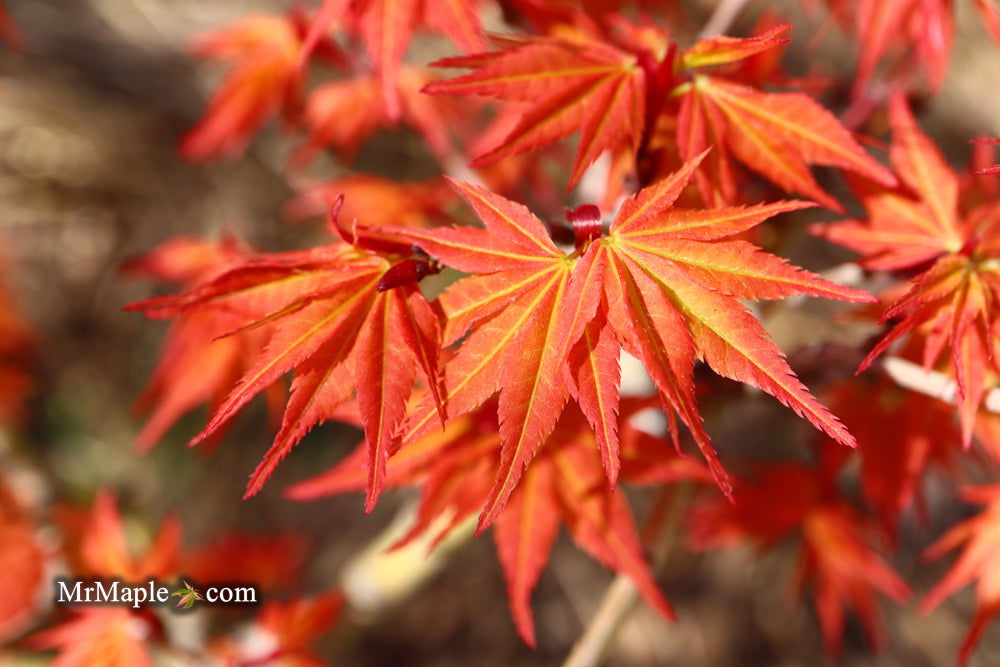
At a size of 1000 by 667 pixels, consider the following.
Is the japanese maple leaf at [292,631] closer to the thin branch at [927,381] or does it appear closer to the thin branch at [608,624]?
the thin branch at [608,624]

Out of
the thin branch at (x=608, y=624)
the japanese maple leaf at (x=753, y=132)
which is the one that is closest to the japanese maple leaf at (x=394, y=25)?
the japanese maple leaf at (x=753, y=132)

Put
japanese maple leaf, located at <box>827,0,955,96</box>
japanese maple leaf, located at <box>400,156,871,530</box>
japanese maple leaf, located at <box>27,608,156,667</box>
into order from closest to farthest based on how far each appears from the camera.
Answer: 1. japanese maple leaf, located at <box>400,156,871,530</box>
2. japanese maple leaf, located at <box>827,0,955,96</box>
3. japanese maple leaf, located at <box>27,608,156,667</box>

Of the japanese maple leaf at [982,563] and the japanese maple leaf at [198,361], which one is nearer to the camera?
the japanese maple leaf at [982,563]

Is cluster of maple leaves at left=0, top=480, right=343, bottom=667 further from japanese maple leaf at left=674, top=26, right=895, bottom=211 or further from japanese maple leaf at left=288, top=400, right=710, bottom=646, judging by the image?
japanese maple leaf at left=674, top=26, right=895, bottom=211

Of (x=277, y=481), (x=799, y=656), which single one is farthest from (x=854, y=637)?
(x=277, y=481)

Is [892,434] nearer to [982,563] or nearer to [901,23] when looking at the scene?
[982,563]

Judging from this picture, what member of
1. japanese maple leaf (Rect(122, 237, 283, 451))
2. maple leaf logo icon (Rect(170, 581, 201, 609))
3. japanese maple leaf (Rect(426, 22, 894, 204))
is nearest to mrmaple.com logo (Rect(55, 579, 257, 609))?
maple leaf logo icon (Rect(170, 581, 201, 609))
